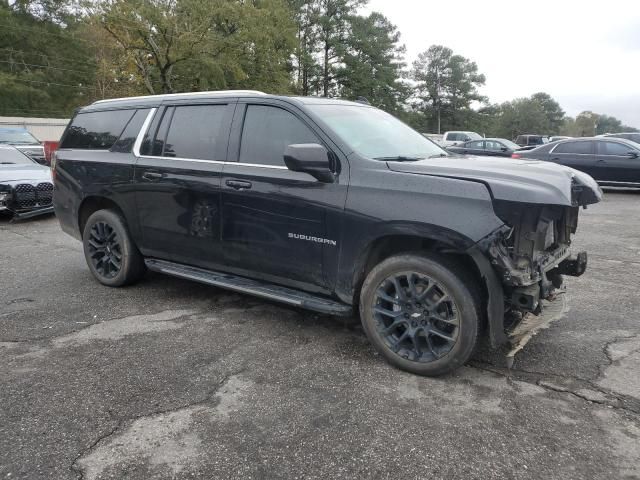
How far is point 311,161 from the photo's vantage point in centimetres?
337

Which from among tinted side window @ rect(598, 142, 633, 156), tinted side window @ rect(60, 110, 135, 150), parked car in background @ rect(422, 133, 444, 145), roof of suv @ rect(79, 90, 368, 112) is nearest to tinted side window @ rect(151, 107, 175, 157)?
roof of suv @ rect(79, 90, 368, 112)

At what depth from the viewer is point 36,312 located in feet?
14.7

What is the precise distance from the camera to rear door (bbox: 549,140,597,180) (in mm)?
13023

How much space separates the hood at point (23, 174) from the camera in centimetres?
925

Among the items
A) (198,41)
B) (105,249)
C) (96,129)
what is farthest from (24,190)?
(198,41)

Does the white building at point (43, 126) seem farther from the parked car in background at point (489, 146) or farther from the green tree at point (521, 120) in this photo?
the green tree at point (521, 120)

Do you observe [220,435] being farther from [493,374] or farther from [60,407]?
[493,374]

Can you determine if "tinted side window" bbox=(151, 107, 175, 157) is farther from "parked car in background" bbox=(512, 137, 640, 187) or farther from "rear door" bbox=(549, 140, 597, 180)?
"rear door" bbox=(549, 140, 597, 180)

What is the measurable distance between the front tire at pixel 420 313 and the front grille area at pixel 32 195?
26.6 ft

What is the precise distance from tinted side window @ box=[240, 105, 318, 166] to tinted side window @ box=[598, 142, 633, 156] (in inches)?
460

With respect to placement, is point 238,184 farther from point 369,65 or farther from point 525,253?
point 369,65

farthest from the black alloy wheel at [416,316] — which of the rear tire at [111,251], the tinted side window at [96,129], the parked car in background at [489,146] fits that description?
the parked car in background at [489,146]

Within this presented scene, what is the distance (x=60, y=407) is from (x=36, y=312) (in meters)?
1.89

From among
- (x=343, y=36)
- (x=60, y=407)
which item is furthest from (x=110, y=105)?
(x=343, y=36)
